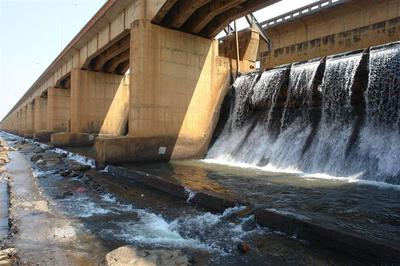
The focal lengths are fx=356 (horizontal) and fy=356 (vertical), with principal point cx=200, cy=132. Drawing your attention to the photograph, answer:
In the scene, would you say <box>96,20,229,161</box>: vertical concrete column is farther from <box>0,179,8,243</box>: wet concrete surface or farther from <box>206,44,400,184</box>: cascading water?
<box>0,179,8,243</box>: wet concrete surface

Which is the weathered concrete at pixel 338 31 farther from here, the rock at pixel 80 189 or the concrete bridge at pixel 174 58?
the rock at pixel 80 189

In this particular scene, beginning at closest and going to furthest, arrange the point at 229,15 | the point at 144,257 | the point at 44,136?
the point at 144,257 < the point at 229,15 < the point at 44,136

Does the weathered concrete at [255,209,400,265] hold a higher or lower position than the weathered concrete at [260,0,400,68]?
lower

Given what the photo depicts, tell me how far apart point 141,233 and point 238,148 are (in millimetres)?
9078

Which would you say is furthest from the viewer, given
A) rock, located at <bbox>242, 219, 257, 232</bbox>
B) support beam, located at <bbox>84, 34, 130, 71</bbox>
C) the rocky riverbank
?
support beam, located at <bbox>84, 34, 130, 71</bbox>

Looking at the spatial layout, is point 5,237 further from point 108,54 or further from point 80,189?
point 108,54

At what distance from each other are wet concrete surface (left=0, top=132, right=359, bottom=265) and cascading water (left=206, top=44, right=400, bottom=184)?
5.01 meters

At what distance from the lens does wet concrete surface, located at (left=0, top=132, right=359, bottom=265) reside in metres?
5.04

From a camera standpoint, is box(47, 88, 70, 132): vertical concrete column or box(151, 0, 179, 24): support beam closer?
box(151, 0, 179, 24): support beam

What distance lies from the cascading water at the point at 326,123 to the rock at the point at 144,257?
6.48 meters

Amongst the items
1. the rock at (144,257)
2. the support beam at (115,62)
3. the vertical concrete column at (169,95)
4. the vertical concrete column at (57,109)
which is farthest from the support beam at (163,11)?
the vertical concrete column at (57,109)

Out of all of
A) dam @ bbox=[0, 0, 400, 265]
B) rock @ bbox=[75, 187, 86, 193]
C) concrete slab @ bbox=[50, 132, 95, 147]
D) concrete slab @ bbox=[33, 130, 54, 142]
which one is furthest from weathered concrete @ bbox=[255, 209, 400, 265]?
concrete slab @ bbox=[33, 130, 54, 142]

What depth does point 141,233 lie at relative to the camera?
20.7 feet

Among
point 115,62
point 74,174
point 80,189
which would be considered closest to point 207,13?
point 74,174
